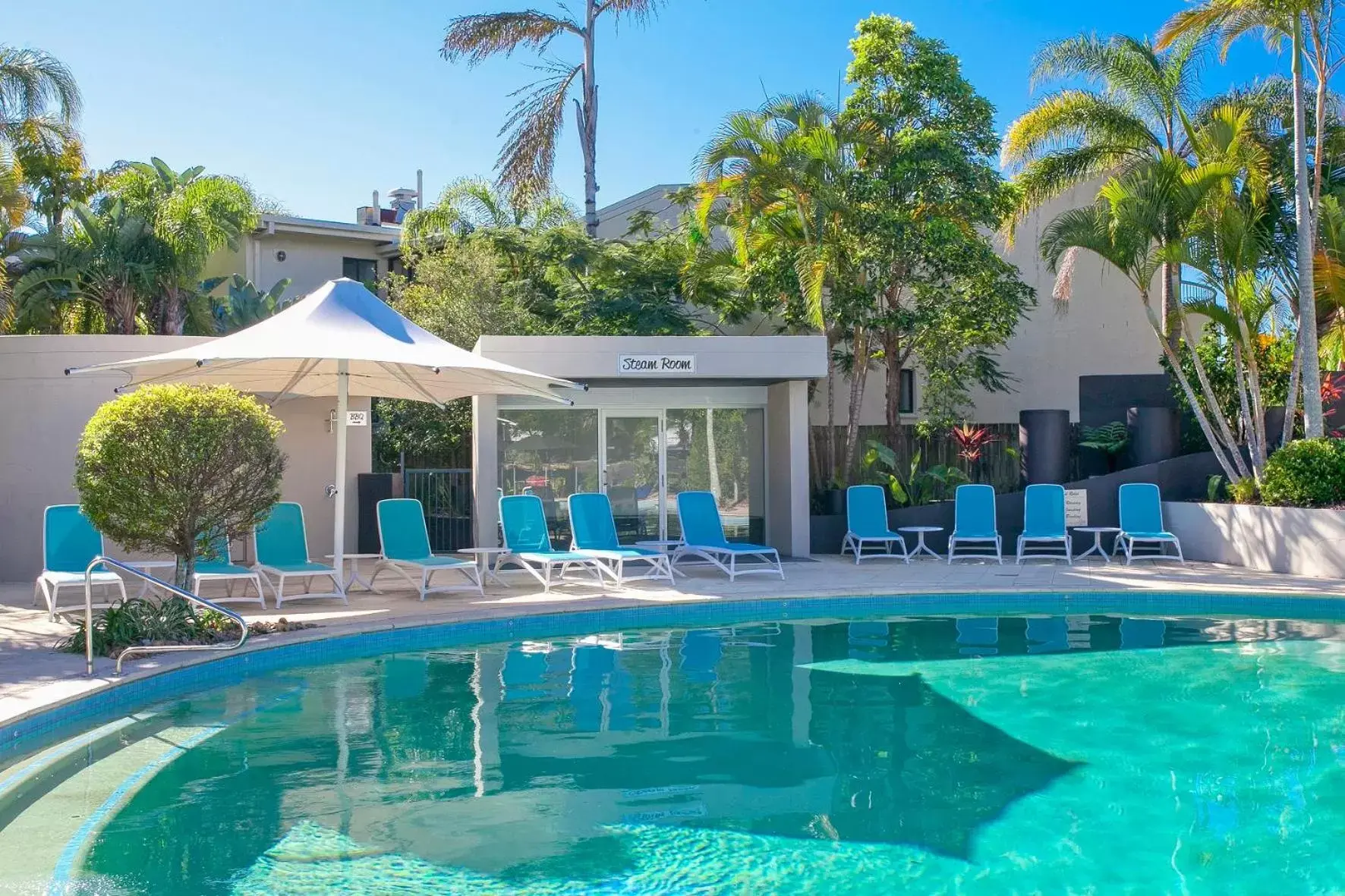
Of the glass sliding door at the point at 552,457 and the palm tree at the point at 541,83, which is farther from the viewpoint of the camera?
the palm tree at the point at 541,83

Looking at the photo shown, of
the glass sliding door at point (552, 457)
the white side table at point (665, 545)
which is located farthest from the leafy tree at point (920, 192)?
the glass sliding door at point (552, 457)

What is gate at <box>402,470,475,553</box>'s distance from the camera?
16.8 meters

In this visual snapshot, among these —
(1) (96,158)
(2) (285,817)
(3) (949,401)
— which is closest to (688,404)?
(3) (949,401)

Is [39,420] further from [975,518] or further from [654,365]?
[975,518]

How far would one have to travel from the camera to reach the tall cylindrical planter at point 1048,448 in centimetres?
1642

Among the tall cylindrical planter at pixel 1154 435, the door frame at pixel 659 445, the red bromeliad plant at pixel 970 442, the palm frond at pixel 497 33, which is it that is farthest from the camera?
the palm frond at pixel 497 33

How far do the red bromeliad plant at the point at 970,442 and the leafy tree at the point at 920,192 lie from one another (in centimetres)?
96

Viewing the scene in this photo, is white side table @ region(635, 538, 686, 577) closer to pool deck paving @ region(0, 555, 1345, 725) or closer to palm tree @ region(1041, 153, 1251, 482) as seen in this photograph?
pool deck paving @ region(0, 555, 1345, 725)

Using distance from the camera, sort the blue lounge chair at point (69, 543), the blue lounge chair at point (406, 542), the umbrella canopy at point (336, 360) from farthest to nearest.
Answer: the blue lounge chair at point (406, 542) → the blue lounge chair at point (69, 543) → the umbrella canopy at point (336, 360)

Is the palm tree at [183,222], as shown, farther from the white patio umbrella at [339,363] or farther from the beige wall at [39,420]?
the white patio umbrella at [339,363]

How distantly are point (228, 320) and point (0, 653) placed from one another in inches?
570

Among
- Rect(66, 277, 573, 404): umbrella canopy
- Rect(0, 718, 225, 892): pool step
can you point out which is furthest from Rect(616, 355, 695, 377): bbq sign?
Rect(0, 718, 225, 892): pool step

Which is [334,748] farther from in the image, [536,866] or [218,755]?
[536,866]

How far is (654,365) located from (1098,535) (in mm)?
5887
